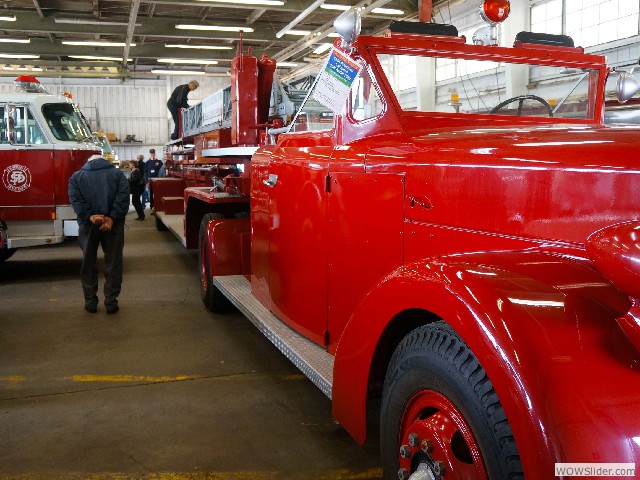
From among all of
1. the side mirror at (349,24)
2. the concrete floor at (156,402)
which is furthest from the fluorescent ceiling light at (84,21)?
the side mirror at (349,24)

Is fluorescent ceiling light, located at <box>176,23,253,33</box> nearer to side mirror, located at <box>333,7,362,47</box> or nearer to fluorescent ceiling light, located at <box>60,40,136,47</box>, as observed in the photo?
fluorescent ceiling light, located at <box>60,40,136,47</box>

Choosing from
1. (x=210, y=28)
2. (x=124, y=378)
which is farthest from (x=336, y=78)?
(x=210, y=28)

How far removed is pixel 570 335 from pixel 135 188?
15.4m

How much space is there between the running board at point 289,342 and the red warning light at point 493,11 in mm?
2081

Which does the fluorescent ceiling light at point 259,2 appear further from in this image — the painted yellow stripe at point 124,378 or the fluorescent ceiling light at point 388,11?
the painted yellow stripe at point 124,378

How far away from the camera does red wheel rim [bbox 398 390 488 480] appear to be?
1.78 meters

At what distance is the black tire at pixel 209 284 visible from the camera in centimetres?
580

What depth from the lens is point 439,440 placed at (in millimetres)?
1859

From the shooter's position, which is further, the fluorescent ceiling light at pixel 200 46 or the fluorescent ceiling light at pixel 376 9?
the fluorescent ceiling light at pixel 200 46

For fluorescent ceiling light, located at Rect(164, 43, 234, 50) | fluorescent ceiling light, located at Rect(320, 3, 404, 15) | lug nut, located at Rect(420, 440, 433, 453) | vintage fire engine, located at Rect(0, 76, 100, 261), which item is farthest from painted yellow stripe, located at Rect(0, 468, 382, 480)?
fluorescent ceiling light, located at Rect(164, 43, 234, 50)

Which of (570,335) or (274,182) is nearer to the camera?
(570,335)

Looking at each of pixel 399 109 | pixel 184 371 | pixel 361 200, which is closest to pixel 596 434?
pixel 361 200

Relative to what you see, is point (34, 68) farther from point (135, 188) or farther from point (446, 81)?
point (446, 81)

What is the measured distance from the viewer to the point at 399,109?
3018 mm
